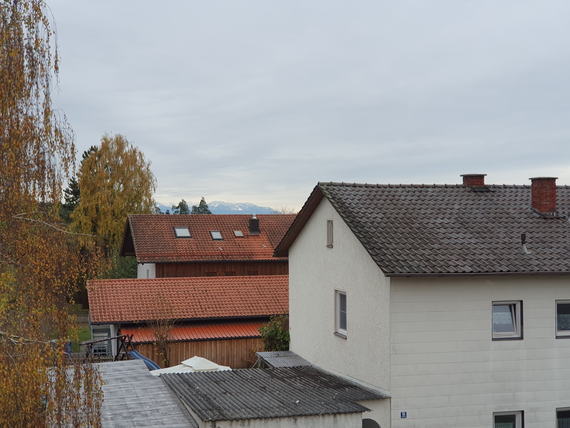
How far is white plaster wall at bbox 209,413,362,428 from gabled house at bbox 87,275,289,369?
11629mm

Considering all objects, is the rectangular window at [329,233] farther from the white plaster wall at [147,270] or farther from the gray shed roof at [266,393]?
the white plaster wall at [147,270]

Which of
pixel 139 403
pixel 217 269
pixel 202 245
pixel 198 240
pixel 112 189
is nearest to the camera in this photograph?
pixel 139 403

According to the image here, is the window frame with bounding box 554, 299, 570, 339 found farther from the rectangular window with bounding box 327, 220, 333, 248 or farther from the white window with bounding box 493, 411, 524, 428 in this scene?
the rectangular window with bounding box 327, 220, 333, 248

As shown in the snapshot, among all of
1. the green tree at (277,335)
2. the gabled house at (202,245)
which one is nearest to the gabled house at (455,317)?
the green tree at (277,335)

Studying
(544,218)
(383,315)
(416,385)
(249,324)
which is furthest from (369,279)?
(249,324)

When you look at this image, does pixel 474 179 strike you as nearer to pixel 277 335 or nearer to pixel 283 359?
pixel 283 359

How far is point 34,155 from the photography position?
782 cm

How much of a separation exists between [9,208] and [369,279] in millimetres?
8148

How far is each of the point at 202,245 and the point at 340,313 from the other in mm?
18750

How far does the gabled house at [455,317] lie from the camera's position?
12.3 m

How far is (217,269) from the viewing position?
32531mm

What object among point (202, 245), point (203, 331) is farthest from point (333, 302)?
point (202, 245)

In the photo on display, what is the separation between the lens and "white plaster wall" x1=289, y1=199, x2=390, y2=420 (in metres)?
12.7

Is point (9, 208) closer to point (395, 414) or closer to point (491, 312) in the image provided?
point (395, 414)
